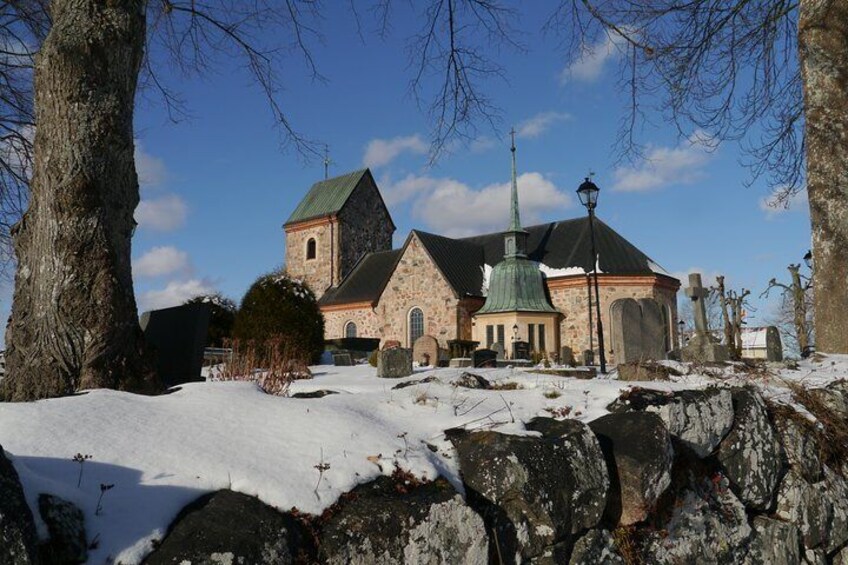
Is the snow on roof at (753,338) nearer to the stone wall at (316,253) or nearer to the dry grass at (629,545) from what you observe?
the stone wall at (316,253)

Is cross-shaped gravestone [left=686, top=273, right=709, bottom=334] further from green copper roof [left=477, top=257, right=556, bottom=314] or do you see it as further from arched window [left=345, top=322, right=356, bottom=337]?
arched window [left=345, top=322, right=356, bottom=337]

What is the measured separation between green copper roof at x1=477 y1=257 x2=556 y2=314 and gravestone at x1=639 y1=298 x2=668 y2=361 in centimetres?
1745

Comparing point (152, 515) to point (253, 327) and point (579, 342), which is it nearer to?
point (253, 327)

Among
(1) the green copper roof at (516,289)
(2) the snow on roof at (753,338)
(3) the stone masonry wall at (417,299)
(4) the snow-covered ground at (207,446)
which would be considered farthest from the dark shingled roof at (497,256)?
(4) the snow-covered ground at (207,446)

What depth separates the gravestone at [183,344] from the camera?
5.94 meters

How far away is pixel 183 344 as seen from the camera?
600cm

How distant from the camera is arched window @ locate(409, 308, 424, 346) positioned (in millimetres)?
28359

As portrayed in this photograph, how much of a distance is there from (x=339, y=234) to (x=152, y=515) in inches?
1353

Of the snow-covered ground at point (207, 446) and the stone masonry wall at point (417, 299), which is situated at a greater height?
the stone masonry wall at point (417, 299)

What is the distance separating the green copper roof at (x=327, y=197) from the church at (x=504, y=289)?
4704mm

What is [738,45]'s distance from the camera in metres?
9.97

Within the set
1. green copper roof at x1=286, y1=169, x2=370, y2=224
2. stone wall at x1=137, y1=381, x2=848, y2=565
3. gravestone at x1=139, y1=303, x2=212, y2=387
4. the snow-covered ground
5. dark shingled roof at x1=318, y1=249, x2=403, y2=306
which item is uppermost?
green copper roof at x1=286, y1=169, x2=370, y2=224

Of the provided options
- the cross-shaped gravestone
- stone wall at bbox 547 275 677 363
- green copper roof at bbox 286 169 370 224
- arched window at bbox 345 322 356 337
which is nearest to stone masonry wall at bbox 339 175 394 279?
green copper roof at bbox 286 169 370 224

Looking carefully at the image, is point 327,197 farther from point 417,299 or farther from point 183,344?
point 183,344
